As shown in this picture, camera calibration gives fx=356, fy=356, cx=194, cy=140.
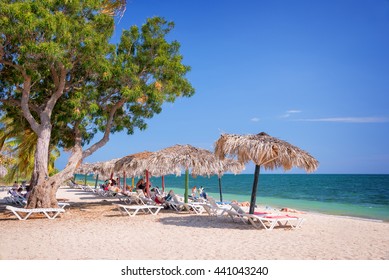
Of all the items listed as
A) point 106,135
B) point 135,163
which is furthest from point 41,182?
point 135,163

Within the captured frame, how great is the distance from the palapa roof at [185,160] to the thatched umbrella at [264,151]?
11.5 feet

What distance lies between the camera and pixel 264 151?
29.8 feet

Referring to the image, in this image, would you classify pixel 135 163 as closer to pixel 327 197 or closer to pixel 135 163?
pixel 135 163

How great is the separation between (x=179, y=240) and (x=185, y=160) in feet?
19.4

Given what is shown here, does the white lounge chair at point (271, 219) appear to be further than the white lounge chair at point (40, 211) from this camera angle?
No

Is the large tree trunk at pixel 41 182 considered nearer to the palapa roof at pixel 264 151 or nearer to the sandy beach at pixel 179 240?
the sandy beach at pixel 179 240

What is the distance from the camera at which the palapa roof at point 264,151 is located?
30.0 feet

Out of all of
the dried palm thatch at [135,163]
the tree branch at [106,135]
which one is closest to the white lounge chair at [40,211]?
the tree branch at [106,135]

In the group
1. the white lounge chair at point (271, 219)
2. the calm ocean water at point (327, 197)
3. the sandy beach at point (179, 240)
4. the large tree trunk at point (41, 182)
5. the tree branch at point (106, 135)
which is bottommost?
the calm ocean water at point (327, 197)

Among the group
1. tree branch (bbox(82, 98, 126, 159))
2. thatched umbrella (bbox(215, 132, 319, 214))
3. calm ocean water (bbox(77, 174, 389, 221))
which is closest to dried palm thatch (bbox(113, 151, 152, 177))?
tree branch (bbox(82, 98, 126, 159))
